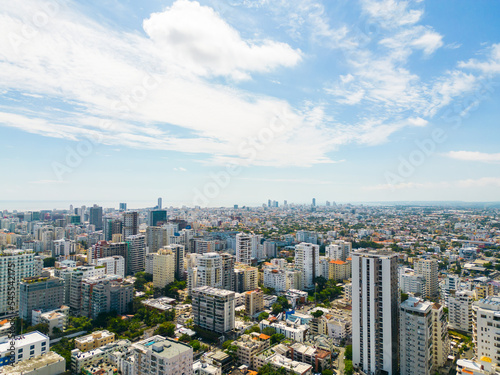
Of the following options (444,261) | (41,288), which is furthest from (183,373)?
(444,261)

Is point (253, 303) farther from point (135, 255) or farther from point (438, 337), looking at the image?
point (135, 255)

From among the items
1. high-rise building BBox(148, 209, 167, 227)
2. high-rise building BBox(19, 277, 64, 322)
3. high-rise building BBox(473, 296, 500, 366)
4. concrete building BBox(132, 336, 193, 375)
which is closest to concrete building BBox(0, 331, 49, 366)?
concrete building BBox(132, 336, 193, 375)

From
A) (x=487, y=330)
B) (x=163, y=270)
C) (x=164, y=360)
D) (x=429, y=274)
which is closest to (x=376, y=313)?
(x=487, y=330)

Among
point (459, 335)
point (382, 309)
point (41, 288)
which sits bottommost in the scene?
point (459, 335)

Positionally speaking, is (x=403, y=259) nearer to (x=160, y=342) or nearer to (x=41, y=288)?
(x=160, y=342)

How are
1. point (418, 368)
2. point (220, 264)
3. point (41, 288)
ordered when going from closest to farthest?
point (418, 368) < point (41, 288) < point (220, 264)

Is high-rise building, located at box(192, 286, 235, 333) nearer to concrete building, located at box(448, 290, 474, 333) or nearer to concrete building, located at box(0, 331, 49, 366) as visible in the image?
concrete building, located at box(0, 331, 49, 366)

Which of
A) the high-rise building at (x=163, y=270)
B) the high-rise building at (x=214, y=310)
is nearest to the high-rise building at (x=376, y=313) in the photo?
the high-rise building at (x=214, y=310)
